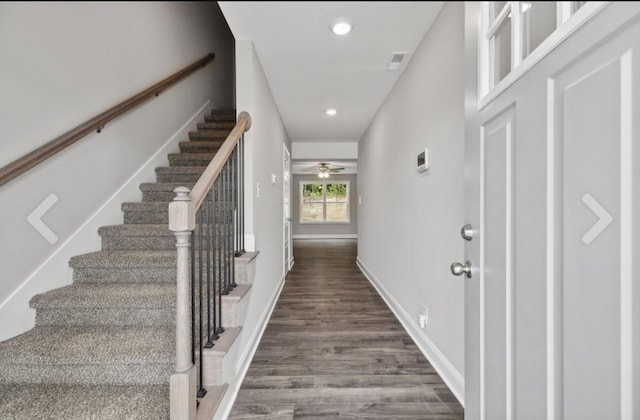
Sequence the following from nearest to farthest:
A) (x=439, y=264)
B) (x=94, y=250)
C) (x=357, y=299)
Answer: (x=439, y=264)
(x=94, y=250)
(x=357, y=299)

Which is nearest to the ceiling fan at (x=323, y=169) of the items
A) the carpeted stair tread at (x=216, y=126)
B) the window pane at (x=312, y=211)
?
the window pane at (x=312, y=211)

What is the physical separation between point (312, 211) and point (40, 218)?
27.3 feet

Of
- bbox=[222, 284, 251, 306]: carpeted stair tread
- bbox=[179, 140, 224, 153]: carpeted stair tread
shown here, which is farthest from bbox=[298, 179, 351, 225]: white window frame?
bbox=[222, 284, 251, 306]: carpeted stair tread

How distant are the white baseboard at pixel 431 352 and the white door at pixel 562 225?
0.87 m

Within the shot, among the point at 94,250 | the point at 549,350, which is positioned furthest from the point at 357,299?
the point at 549,350

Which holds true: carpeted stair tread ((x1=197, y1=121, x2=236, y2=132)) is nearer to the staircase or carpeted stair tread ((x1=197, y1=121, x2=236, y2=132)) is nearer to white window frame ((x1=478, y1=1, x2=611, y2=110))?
the staircase

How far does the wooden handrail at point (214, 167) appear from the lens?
1.13 metres

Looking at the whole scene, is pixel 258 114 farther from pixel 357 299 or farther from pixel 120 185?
pixel 357 299

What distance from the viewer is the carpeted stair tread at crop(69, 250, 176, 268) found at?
172 cm

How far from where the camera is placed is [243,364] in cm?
171

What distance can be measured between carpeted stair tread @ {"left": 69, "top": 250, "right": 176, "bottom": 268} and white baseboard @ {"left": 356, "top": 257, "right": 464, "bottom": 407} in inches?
65.6

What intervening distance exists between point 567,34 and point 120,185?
2.61 meters

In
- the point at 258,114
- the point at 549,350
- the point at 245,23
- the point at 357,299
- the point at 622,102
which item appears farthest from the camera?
the point at 357,299

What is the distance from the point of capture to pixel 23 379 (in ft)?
4.07
